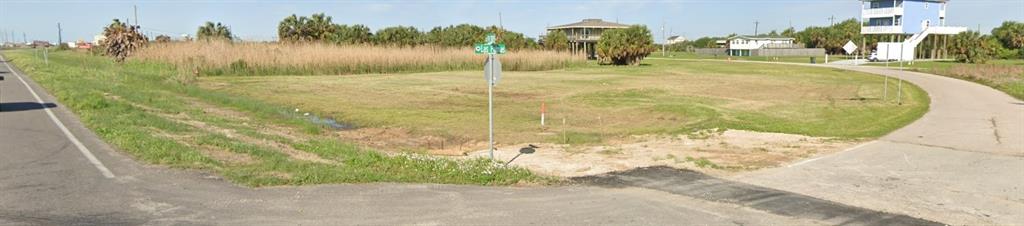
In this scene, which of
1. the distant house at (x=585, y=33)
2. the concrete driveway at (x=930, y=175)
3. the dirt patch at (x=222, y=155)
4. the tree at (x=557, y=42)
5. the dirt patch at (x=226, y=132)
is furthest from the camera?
the distant house at (x=585, y=33)

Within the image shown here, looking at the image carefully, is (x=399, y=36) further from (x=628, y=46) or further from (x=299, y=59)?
(x=299, y=59)

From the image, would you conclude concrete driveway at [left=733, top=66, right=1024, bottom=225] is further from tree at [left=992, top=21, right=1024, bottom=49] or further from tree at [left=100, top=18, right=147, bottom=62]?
tree at [left=992, top=21, right=1024, bottom=49]

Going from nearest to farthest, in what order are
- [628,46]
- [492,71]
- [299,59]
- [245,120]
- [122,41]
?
[492,71] < [245,120] < [299,59] < [122,41] < [628,46]

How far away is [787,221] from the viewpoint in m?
7.78

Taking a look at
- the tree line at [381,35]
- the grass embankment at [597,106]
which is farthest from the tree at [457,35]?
the grass embankment at [597,106]

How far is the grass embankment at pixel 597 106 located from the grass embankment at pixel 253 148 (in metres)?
3.48

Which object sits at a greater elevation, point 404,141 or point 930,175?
point 930,175

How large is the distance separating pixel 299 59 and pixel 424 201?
42523 mm

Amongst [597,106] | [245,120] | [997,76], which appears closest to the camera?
[245,120]

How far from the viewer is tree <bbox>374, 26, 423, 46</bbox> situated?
79250 millimetres

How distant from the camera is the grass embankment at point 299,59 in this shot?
46.1 meters

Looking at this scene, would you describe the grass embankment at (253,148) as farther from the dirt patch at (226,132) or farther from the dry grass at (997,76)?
the dry grass at (997,76)

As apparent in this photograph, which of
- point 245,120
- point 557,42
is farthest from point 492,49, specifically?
point 557,42

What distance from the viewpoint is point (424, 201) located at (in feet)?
28.1
